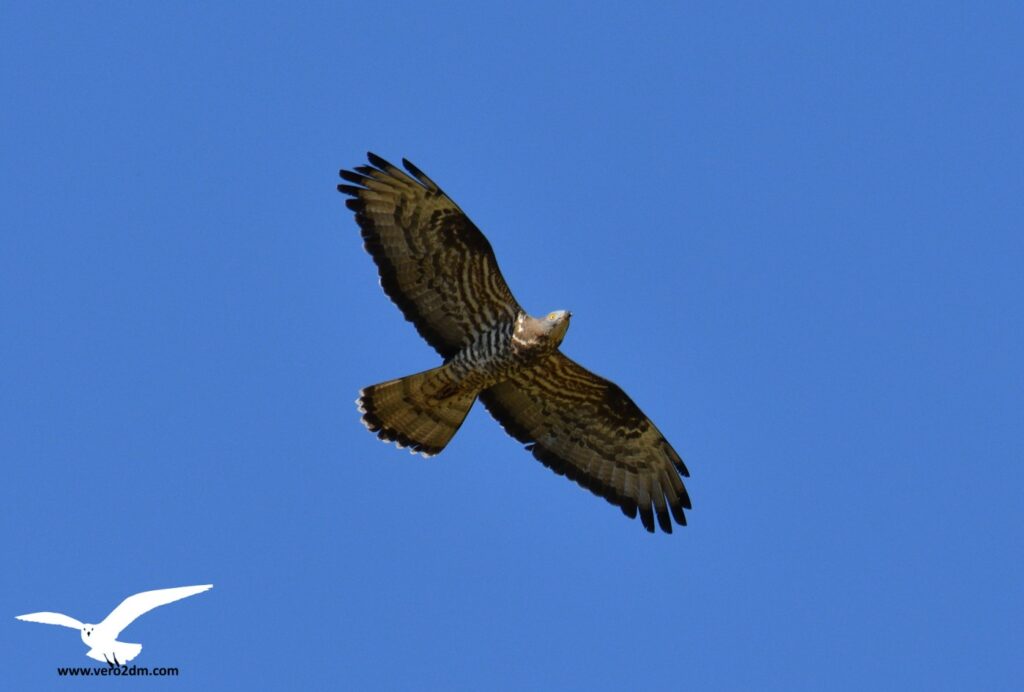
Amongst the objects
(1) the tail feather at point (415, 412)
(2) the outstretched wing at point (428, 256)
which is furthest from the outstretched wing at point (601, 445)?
(2) the outstretched wing at point (428, 256)

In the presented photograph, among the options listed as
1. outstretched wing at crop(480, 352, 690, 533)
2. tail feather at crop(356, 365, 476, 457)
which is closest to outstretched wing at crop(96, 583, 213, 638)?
tail feather at crop(356, 365, 476, 457)

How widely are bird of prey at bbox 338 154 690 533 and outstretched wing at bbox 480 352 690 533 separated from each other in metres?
0.01

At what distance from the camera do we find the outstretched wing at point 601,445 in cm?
1659

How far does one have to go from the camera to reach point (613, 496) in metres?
16.8

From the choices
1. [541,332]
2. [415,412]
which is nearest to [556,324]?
[541,332]

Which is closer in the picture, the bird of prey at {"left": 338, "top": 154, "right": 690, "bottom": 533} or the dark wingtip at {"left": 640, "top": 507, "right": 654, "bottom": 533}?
the bird of prey at {"left": 338, "top": 154, "right": 690, "bottom": 533}

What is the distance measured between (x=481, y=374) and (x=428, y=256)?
1256 millimetres

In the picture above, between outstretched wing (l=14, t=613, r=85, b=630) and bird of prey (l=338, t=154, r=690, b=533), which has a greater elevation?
bird of prey (l=338, t=154, r=690, b=533)

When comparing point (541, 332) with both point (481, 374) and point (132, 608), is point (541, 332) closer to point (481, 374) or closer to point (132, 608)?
point (481, 374)

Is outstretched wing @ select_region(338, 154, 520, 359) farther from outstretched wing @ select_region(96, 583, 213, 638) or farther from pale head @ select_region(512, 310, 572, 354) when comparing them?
outstretched wing @ select_region(96, 583, 213, 638)

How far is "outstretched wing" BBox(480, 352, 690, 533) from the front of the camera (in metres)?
16.6

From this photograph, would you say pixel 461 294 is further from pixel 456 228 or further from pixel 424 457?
pixel 424 457

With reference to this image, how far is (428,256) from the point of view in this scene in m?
15.8

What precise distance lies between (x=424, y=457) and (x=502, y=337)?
1493mm
